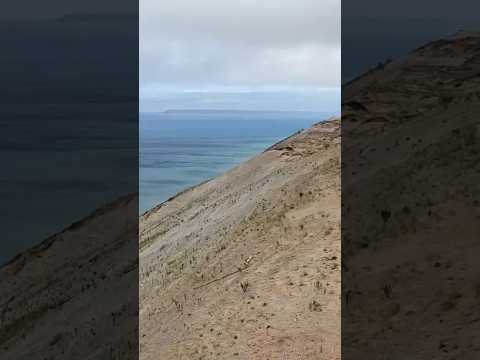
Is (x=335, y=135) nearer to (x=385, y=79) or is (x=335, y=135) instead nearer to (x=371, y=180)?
(x=385, y=79)
